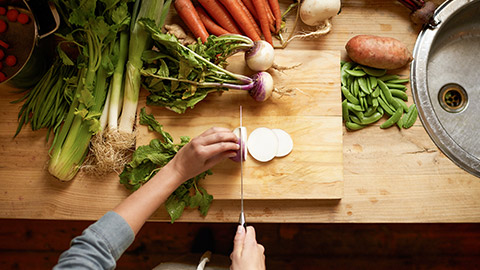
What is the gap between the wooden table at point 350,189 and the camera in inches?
59.5

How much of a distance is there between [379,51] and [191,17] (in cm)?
88

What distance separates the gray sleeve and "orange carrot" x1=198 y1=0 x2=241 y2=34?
1.00m

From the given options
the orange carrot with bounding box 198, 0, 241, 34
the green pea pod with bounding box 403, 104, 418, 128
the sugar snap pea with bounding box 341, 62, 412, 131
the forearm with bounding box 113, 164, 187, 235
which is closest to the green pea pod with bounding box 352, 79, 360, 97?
the sugar snap pea with bounding box 341, 62, 412, 131

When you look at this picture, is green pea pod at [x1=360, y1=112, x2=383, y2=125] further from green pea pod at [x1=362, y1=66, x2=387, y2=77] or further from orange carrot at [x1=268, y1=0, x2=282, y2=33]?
orange carrot at [x1=268, y1=0, x2=282, y2=33]

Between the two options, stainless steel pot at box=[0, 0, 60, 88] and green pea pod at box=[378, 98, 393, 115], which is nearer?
stainless steel pot at box=[0, 0, 60, 88]

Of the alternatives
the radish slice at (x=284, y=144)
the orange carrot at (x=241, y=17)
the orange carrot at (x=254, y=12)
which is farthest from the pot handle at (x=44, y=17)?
the radish slice at (x=284, y=144)

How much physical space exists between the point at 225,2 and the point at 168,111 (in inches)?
23.0

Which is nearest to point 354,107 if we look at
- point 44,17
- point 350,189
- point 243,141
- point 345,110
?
point 345,110

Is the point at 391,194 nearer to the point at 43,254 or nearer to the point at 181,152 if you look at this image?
the point at 181,152

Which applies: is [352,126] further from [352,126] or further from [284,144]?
[284,144]

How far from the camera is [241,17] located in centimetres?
155

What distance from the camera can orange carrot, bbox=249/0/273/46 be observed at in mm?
1546

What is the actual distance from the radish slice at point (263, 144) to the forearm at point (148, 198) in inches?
13.4

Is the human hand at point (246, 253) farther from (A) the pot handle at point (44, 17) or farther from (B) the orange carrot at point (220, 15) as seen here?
(A) the pot handle at point (44, 17)
